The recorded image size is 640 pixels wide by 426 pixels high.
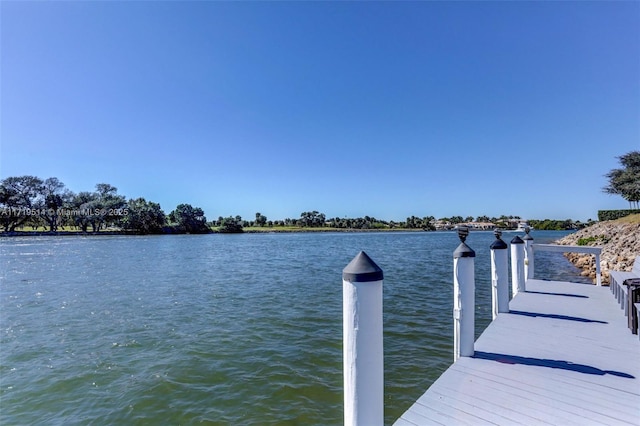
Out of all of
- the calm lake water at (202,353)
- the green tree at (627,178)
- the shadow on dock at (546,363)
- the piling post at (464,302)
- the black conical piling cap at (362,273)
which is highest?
the green tree at (627,178)

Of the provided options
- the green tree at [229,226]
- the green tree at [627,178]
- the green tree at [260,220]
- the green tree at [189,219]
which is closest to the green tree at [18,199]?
the green tree at [189,219]

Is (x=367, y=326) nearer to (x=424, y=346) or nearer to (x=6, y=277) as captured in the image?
(x=424, y=346)

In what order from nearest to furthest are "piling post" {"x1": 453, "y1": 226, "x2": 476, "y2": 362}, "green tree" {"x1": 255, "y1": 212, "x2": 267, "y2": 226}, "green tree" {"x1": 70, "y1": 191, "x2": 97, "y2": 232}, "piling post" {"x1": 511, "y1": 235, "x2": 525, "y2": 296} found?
"piling post" {"x1": 453, "y1": 226, "x2": 476, "y2": 362} < "piling post" {"x1": 511, "y1": 235, "x2": 525, "y2": 296} < "green tree" {"x1": 70, "y1": 191, "x2": 97, "y2": 232} < "green tree" {"x1": 255, "y1": 212, "x2": 267, "y2": 226}

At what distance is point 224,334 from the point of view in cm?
673

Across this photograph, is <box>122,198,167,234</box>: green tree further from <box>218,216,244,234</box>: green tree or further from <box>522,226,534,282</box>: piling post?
<box>522,226,534,282</box>: piling post

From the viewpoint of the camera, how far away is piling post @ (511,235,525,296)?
598cm

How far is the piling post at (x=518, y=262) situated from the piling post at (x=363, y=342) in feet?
17.2

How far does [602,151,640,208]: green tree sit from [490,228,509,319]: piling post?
37.0 meters

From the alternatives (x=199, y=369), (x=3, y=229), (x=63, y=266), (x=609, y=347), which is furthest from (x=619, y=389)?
(x=3, y=229)

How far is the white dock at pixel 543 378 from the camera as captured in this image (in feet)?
7.52

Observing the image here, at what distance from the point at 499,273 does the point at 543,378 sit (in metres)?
2.05

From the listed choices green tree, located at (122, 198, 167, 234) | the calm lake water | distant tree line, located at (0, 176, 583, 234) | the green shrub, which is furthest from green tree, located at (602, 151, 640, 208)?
green tree, located at (122, 198, 167, 234)

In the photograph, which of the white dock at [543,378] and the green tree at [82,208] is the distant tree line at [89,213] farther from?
the white dock at [543,378]

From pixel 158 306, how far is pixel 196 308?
4.06 feet
